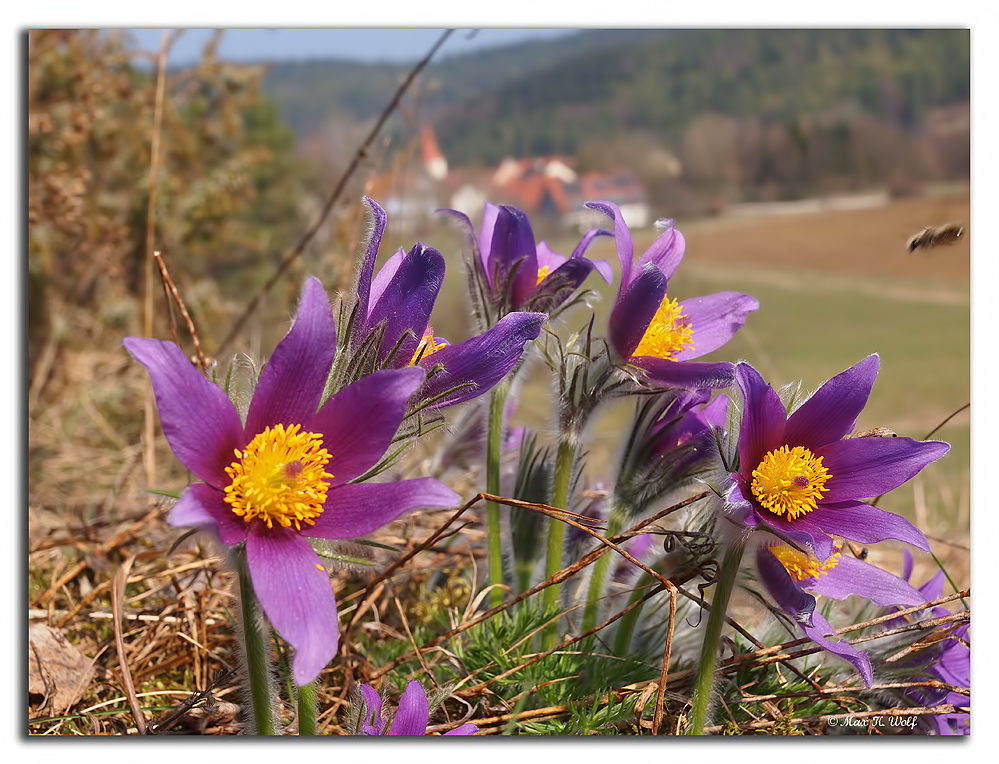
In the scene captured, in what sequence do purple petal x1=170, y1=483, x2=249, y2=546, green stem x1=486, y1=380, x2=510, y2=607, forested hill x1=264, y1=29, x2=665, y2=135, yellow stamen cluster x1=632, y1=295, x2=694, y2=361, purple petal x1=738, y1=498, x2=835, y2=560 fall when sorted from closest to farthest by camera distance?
purple petal x1=170, y1=483, x2=249, y2=546 → purple petal x1=738, y1=498, x2=835, y2=560 → yellow stamen cluster x1=632, y1=295, x2=694, y2=361 → green stem x1=486, y1=380, x2=510, y2=607 → forested hill x1=264, y1=29, x2=665, y2=135

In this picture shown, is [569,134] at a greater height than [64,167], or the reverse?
[569,134]

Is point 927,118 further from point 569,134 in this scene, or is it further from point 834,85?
point 569,134

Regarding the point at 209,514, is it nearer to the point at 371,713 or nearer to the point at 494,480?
the point at 371,713

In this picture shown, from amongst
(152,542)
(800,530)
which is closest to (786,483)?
(800,530)

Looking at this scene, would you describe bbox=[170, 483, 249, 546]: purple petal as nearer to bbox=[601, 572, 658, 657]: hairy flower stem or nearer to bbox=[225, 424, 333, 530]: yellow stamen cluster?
bbox=[225, 424, 333, 530]: yellow stamen cluster

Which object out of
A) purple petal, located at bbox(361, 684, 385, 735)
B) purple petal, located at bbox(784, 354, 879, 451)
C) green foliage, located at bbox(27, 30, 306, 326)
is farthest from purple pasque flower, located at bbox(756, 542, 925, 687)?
green foliage, located at bbox(27, 30, 306, 326)
